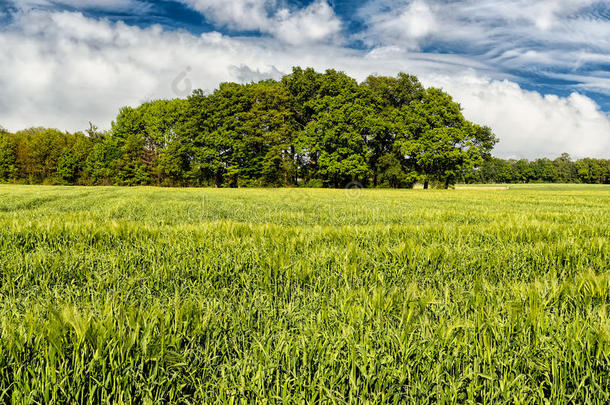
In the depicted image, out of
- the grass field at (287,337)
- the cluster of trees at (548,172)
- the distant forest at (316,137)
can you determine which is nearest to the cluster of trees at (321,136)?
the distant forest at (316,137)

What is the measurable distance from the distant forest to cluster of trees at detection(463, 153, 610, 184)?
9122cm

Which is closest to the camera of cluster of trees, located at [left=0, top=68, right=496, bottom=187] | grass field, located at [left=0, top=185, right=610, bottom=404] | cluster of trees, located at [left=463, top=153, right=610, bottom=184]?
grass field, located at [left=0, top=185, right=610, bottom=404]

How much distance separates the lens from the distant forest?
49097 mm

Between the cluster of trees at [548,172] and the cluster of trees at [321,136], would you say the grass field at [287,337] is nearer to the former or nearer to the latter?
the cluster of trees at [321,136]

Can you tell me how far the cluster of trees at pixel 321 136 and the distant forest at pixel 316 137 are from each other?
6.7 inches

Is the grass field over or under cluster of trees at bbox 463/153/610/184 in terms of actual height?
under

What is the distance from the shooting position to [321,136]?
4894cm

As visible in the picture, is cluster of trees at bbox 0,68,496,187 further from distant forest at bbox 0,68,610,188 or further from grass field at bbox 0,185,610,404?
grass field at bbox 0,185,610,404

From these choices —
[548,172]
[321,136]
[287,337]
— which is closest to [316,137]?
[321,136]

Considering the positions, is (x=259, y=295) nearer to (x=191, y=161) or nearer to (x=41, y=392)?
(x=41, y=392)

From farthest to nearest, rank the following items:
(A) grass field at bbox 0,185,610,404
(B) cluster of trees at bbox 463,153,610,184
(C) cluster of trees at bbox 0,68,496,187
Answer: (B) cluster of trees at bbox 463,153,610,184 → (C) cluster of trees at bbox 0,68,496,187 → (A) grass field at bbox 0,185,610,404

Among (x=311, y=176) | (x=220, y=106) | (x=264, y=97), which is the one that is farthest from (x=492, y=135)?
(x=220, y=106)

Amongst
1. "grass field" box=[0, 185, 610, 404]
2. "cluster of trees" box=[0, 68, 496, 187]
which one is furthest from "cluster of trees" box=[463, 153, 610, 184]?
"grass field" box=[0, 185, 610, 404]

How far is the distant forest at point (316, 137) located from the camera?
161 ft
